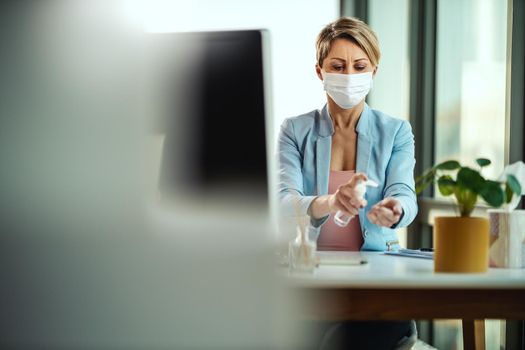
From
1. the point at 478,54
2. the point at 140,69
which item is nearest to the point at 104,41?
the point at 140,69

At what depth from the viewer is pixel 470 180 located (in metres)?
1.49

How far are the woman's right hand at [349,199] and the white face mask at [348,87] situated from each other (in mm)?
551

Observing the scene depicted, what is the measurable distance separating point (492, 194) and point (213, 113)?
0.88 meters

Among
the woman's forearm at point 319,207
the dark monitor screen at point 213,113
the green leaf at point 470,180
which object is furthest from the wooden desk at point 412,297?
the woman's forearm at point 319,207

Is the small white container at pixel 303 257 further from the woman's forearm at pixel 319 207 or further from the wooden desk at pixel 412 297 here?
the woman's forearm at pixel 319 207

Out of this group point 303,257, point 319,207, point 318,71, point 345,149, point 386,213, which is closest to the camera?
point 303,257

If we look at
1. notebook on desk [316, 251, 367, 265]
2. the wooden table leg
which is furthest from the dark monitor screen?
the wooden table leg

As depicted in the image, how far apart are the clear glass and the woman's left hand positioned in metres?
1.59

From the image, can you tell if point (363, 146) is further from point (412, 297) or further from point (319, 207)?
point (412, 297)

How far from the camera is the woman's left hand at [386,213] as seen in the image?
1.89 m

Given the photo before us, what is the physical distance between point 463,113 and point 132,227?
3.55 m

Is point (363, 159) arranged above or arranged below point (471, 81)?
below

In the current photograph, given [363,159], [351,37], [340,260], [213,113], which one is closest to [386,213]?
[340,260]

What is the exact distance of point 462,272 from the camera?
1.47 metres
